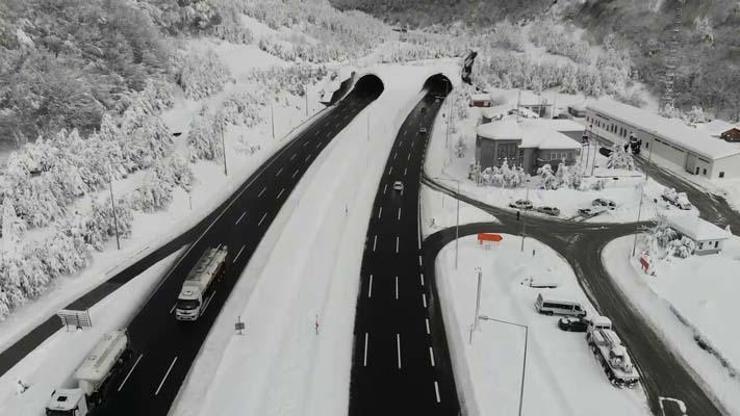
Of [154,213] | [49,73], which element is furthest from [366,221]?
[49,73]

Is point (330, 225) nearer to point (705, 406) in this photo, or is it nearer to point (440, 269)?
point (440, 269)

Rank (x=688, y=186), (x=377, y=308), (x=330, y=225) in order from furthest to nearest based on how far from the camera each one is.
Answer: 1. (x=688, y=186)
2. (x=330, y=225)
3. (x=377, y=308)

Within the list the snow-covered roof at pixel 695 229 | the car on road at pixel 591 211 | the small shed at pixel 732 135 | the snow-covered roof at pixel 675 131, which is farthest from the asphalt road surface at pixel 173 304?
the small shed at pixel 732 135

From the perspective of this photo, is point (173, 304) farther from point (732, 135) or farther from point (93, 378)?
point (732, 135)

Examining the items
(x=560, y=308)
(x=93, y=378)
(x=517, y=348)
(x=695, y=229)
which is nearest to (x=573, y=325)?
(x=560, y=308)

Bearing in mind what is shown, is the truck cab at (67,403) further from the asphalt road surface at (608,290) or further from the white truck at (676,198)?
the white truck at (676,198)

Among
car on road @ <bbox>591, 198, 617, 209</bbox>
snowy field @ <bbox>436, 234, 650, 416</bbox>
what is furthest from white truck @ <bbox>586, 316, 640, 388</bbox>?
car on road @ <bbox>591, 198, 617, 209</bbox>
